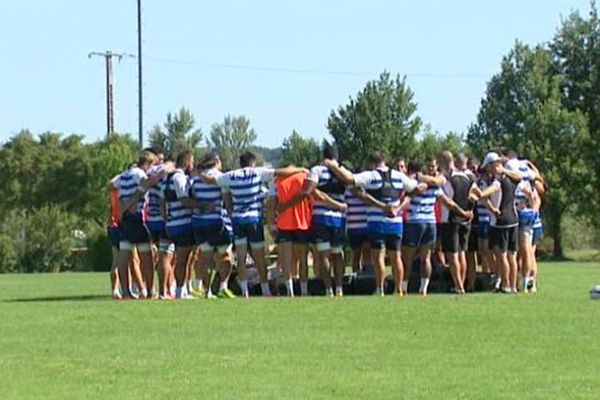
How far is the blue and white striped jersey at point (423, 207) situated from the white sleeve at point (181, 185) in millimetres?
Answer: 2973

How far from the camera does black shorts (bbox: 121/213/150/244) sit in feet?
66.2

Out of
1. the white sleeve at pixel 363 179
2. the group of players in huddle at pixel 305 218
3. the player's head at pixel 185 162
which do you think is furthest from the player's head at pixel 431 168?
the player's head at pixel 185 162

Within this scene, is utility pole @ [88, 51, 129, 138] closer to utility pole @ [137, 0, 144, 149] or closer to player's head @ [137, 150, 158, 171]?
utility pole @ [137, 0, 144, 149]

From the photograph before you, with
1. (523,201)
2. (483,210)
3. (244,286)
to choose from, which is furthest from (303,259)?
(523,201)

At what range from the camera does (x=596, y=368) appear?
480 inches

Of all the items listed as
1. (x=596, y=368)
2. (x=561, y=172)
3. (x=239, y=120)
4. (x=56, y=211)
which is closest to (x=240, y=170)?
(x=596, y=368)

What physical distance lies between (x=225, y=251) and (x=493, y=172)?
3829 millimetres

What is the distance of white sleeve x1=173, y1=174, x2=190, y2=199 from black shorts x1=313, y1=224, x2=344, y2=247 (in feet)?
5.82

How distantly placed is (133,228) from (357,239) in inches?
134

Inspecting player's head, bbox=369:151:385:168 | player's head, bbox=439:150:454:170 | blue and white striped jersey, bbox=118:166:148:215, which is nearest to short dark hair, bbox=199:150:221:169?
blue and white striped jersey, bbox=118:166:148:215

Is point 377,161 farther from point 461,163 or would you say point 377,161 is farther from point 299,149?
point 299,149

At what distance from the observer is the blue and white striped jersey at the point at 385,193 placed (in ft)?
65.0

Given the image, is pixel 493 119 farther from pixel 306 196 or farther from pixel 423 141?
pixel 306 196

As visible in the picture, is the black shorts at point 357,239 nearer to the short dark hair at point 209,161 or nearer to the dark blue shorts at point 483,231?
the dark blue shorts at point 483,231
